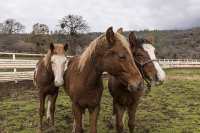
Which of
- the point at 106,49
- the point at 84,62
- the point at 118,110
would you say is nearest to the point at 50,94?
the point at 118,110

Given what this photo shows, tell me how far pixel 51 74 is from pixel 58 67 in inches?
32.0

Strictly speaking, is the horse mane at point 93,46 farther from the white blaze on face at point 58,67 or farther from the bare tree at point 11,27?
the bare tree at point 11,27

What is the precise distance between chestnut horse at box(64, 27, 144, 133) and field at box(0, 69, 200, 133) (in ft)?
7.61

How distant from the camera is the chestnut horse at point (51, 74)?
7.51 metres

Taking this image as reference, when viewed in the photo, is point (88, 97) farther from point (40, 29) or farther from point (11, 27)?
point (11, 27)

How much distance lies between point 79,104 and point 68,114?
382 centimetres

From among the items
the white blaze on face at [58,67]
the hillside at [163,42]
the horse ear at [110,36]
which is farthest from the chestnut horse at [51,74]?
the hillside at [163,42]

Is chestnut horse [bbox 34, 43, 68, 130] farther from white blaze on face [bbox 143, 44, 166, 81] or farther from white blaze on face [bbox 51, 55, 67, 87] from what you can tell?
white blaze on face [bbox 143, 44, 166, 81]

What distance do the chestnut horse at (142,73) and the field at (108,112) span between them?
1.41 metres

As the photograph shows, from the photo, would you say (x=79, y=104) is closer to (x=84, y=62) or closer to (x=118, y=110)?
(x=84, y=62)

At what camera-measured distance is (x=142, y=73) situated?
6.91 m

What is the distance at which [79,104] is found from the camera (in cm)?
627

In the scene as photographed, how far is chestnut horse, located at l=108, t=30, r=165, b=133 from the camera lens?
666cm

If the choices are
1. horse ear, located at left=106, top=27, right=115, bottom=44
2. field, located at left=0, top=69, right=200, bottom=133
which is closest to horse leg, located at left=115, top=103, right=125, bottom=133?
field, located at left=0, top=69, right=200, bottom=133
